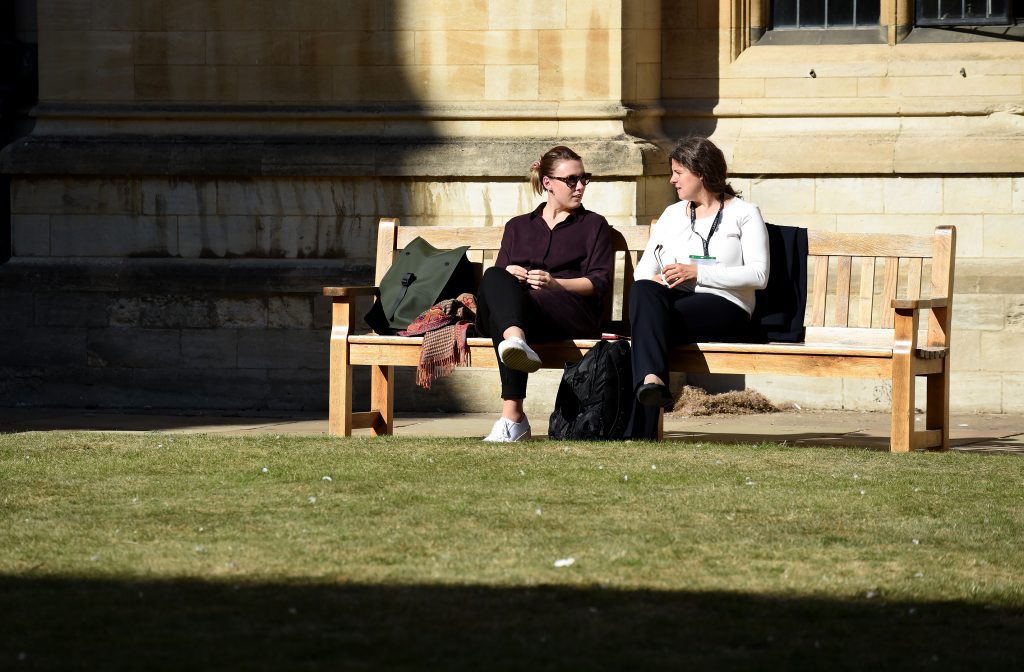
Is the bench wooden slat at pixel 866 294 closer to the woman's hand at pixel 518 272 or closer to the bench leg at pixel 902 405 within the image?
the bench leg at pixel 902 405

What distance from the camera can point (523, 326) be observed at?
786cm

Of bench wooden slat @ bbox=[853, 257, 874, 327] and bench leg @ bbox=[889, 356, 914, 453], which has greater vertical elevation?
bench wooden slat @ bbox=[853, 257, 874, 327]

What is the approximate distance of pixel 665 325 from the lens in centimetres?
771

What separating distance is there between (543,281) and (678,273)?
24.7 inches

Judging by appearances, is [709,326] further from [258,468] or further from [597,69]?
[597,69]

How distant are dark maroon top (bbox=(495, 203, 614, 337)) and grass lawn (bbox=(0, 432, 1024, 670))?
772mm

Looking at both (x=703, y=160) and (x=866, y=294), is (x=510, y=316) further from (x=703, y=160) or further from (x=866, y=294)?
(x=866, y=294)

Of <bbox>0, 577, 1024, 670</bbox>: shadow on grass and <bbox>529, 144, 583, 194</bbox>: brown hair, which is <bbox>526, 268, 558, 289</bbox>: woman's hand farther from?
<bbox>0, 577, 1024, 670</bbox>: shadow on grass

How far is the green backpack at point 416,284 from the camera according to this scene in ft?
27.5

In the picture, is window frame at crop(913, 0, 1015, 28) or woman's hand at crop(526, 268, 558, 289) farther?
window frame at crop(913, 0, 1015, 28)

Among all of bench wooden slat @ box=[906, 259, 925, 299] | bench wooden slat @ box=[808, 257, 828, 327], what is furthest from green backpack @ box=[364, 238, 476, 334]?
bench wooden slat @ box=[906, 259, 925, 299]

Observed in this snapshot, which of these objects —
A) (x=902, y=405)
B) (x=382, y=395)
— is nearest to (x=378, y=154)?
(x=382, y=395)

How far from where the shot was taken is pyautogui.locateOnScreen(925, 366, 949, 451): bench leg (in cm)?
785

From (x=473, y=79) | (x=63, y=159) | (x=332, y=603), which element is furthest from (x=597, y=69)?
(x=332, y=603)
